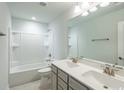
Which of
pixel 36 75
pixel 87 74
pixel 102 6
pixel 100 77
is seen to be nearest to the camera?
pixel 100 77

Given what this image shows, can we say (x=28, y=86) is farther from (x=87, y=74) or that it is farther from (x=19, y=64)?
(x=87, y=74)

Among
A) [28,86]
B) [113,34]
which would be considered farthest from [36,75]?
[113,34]

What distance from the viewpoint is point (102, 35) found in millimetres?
1573

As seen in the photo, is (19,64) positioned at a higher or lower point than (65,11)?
lower

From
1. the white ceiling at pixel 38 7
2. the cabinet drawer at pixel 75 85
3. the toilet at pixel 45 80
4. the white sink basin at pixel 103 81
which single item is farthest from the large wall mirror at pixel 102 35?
the toilet at pixel 45 80

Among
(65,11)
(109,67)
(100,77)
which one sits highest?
(65,11)

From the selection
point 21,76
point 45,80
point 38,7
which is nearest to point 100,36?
point 38,7

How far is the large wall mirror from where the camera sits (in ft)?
4.32

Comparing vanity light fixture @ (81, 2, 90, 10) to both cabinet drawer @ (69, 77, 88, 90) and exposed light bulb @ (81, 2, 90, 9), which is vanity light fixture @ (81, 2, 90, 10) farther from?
cabinet drawer @ (69, 77, 88, 90)

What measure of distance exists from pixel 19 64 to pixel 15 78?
1017mm

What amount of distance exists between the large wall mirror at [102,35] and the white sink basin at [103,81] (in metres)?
0.36

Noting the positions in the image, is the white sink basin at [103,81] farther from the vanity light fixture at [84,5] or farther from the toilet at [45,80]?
Answer: the toilet at [45,80]

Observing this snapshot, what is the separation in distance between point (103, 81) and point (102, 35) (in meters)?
0.81

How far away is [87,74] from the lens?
137 cm
